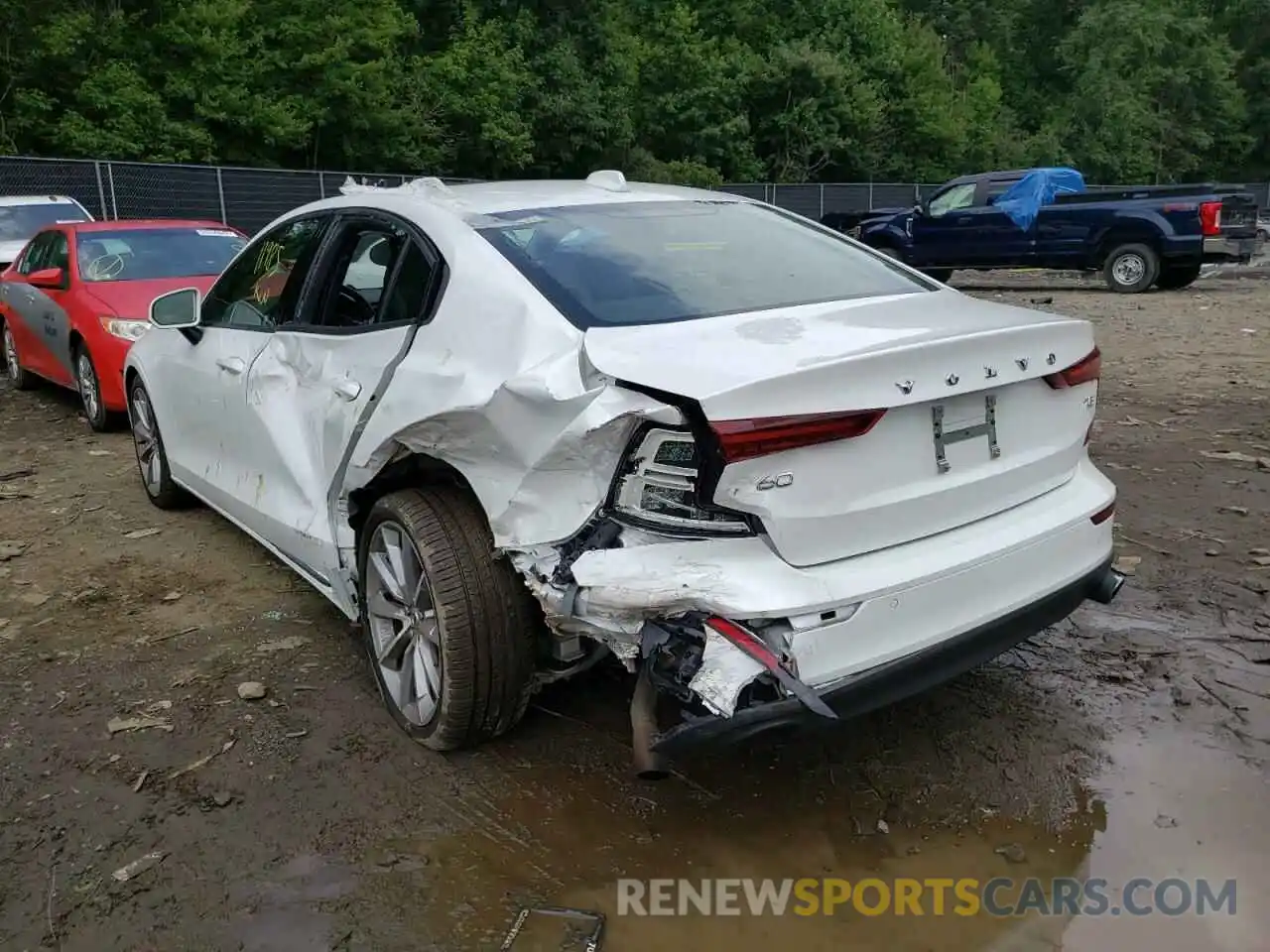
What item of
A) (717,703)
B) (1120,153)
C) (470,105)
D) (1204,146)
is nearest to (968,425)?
(717,703)

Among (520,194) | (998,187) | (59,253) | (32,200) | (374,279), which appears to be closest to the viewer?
(374,279)

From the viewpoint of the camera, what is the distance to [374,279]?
358 cm

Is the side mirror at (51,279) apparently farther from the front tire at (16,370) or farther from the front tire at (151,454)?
the front tire at (151,454)

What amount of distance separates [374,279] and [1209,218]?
14.0m

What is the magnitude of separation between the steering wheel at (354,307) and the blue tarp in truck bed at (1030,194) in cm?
1447

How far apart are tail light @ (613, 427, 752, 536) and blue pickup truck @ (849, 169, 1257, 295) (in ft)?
47.4

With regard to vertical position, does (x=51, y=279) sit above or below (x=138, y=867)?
above

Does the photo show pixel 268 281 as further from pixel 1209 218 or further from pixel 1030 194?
pixel 1030 194

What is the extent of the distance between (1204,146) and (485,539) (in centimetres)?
5193

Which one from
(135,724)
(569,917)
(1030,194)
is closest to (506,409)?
(569,917)

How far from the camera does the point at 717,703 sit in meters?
2.34

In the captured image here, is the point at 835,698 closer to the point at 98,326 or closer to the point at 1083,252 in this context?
the point at 98,326

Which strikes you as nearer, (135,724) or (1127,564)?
(135,724)

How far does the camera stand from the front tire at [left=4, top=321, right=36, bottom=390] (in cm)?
955
